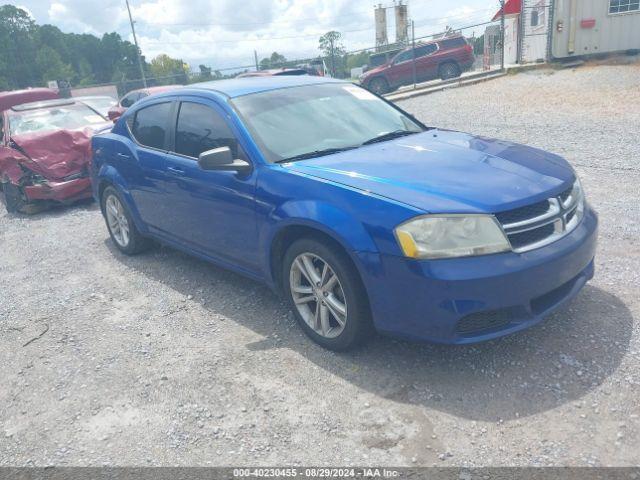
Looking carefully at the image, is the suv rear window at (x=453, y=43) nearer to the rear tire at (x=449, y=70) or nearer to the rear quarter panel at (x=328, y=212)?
the rear tire at (x=449, y=70)

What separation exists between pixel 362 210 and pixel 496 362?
1199 mm

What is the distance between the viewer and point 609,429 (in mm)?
2559

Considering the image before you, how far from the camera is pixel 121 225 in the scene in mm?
5711

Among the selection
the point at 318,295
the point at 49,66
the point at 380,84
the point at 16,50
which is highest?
the point at 16,50

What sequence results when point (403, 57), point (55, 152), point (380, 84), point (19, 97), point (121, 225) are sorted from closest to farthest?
point (121, 225) < point (55, 152) < point (19, 97) < point (403, 57) < point (380, 84)

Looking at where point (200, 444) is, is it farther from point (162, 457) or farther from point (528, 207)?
point (528, 207)

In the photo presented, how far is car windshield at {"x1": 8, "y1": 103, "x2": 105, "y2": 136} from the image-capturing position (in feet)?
29.0

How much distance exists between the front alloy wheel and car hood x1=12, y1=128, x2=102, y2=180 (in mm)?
5670

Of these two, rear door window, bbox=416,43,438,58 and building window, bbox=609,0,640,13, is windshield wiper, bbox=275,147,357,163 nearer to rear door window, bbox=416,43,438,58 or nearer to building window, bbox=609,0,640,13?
building window, bbox=609,0,640,13

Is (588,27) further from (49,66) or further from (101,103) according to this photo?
(49,66)

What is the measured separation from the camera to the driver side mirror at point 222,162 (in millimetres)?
3623

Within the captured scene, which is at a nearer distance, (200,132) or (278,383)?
(278,383)

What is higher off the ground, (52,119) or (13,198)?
(52,119)

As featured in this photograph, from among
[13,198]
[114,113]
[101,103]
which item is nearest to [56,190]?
[13,198]
